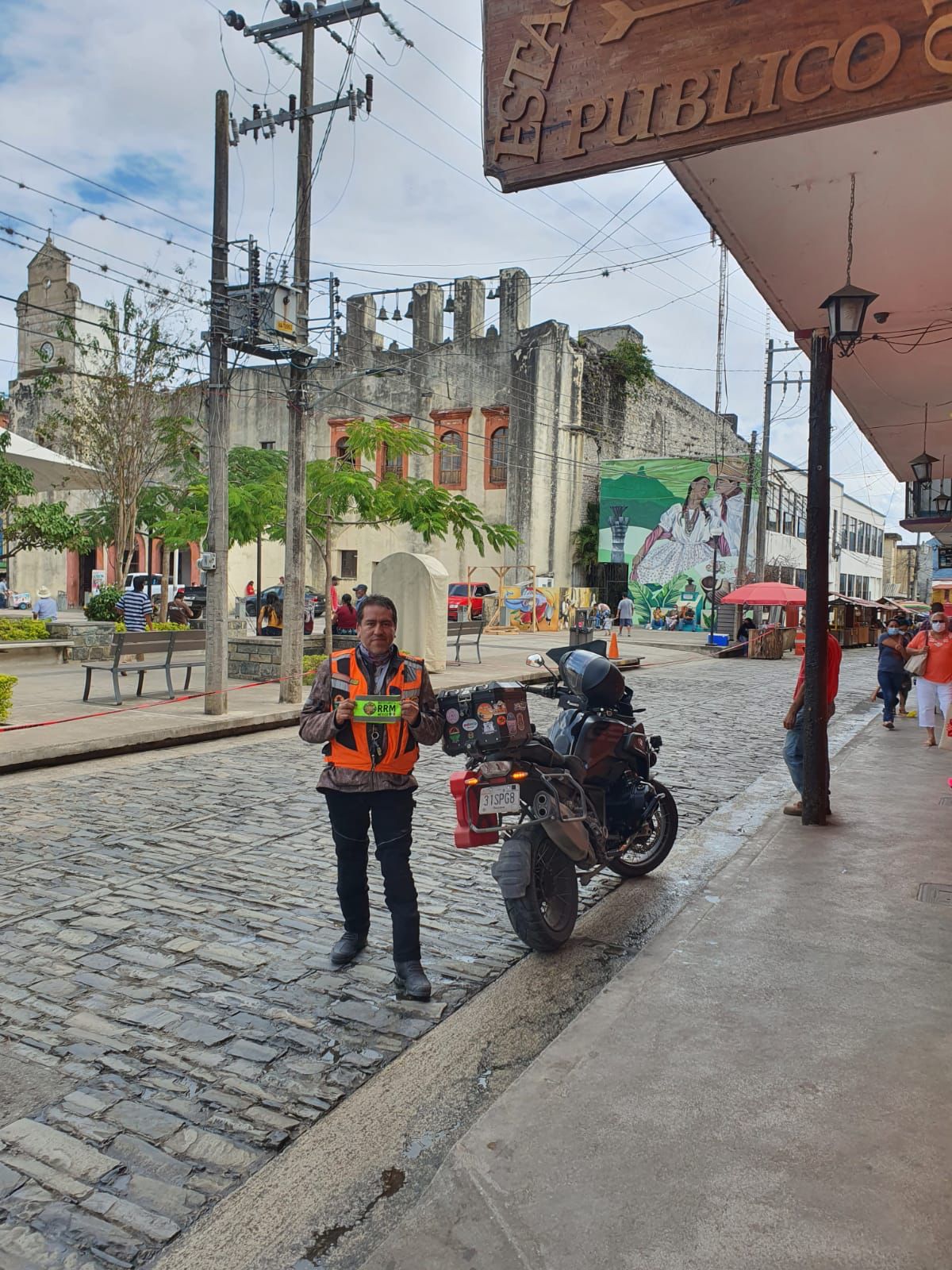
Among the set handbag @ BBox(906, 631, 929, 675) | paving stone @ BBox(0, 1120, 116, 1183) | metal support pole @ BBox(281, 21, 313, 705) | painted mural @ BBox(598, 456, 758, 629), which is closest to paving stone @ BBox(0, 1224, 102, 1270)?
paving stone @ BBox(0, 1120, 116, 1183)

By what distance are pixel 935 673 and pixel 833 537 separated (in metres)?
41.9

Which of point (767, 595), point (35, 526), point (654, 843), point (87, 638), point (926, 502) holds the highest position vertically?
point (926, 502)

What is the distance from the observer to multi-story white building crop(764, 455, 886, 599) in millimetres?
43062

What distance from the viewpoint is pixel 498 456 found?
133ft

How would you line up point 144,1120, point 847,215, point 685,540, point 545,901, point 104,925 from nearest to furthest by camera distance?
point 144,1120
point 545,901
point 104,925
point 847,215
point 685,540

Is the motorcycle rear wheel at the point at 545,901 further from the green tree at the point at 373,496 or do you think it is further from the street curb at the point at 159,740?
the green tree at the point at 373,496

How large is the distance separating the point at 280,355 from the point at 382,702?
A: 10394mm

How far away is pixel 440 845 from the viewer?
6.79m

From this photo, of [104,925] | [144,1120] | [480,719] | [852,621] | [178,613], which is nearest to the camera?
[144,1120]

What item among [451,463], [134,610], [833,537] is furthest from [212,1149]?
[833,537]

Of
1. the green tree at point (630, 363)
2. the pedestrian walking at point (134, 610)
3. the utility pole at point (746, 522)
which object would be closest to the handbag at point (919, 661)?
the pedestrian walking at point (134, 610)

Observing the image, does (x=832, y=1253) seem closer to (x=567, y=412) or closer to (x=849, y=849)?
(x=849, y=849)

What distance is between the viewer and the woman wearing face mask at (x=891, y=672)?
43.3 ft

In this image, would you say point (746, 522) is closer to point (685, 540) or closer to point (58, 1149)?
point (685, 540)
